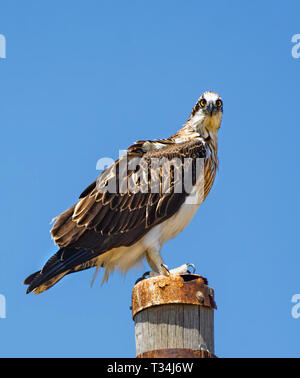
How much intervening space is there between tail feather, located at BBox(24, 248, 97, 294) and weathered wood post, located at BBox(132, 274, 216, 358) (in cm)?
186

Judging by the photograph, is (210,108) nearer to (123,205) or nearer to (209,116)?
(209,116)

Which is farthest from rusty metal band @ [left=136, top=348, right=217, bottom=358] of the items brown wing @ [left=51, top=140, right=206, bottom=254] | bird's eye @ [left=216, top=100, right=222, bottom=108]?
bird's eye @ [left=216, top=100, right=222, bottom=108]

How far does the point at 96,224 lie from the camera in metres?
9.23

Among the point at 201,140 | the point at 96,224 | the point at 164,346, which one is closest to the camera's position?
the point at 164,346

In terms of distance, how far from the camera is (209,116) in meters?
10.2

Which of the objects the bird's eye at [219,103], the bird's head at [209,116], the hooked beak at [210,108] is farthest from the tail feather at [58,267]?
the bird's eye at [219,103]

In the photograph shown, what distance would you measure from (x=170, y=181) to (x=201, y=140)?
2.64 feet

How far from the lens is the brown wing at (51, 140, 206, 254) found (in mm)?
9148

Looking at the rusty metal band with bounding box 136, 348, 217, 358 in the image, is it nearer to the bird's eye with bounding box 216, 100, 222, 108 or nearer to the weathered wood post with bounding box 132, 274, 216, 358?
the weathered wood post with bounding box 132, 274, 216, 358

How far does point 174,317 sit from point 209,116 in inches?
163

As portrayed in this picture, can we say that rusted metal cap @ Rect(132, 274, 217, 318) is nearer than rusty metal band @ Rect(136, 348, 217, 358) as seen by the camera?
No
